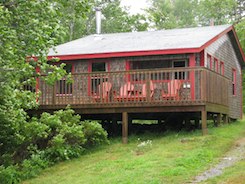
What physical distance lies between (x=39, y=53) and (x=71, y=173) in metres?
3.14

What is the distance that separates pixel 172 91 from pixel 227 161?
4.16 meters

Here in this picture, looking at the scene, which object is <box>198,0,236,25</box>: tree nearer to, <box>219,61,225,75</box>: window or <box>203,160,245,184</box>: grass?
<box>219,61,225,75</box>: window

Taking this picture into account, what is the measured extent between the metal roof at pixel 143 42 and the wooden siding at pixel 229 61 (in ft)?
1.93

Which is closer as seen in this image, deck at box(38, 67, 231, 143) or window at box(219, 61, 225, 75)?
deck at box(38, 67, 231, 143)

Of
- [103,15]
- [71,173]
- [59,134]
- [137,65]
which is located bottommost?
[71,173]

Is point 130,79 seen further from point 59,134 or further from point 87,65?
point 59,134

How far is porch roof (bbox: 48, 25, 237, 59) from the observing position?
53.9 ft

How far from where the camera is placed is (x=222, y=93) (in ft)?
55.2

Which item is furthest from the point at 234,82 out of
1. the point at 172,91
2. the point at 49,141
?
the point at 49,141

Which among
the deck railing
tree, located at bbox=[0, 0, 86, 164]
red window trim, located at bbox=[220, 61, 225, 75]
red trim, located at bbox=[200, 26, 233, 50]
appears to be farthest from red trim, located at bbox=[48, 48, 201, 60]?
tree, located at bbox=[0, 0, 86, 164]

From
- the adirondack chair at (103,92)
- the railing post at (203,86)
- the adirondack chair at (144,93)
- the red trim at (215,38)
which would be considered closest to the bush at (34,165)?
the adirondack chair at (103,92)

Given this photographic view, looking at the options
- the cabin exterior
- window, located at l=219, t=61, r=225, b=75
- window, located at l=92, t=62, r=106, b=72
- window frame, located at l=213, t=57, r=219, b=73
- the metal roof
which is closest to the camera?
the cabin exterior

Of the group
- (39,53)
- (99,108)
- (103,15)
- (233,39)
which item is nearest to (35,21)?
(39,53)

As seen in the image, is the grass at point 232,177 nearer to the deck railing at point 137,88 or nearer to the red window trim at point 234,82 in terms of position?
the deck railing at point 137,88
